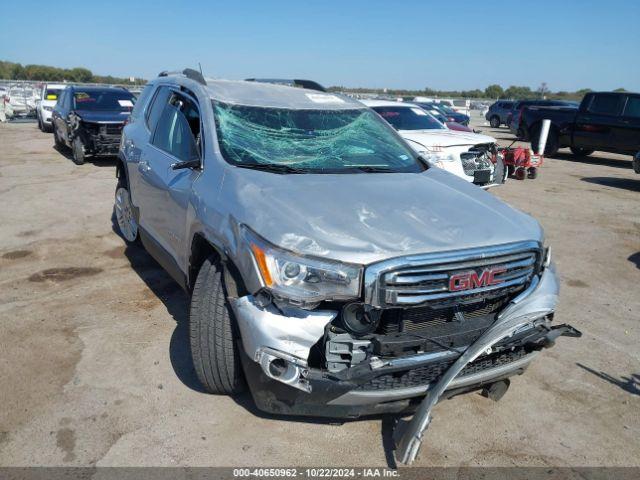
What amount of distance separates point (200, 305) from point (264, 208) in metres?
0.69

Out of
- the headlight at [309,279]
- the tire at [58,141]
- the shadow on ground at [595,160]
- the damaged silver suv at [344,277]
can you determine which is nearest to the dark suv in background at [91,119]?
the tire at [58,141]

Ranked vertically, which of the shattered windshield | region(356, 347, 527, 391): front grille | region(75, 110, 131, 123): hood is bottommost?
region(75, 110, 131, 123): hood

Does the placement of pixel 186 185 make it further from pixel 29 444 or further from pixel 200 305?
pixel 29 444

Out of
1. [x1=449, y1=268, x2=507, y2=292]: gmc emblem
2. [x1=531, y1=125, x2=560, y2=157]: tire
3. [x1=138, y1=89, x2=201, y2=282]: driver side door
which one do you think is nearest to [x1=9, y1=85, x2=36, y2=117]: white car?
[x1=531, y1=125, x2=560, y2=157]: tire

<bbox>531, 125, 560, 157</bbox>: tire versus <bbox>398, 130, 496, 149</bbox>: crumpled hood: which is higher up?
<bbox>398, 130, 496, 149</bbox>: crumpled hood

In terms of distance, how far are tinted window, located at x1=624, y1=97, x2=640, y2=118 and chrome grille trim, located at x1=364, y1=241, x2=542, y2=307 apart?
1312 centimetres

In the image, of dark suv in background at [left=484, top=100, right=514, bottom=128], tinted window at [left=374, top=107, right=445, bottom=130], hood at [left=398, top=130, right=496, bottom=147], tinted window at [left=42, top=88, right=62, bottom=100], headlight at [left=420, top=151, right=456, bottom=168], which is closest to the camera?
headlight at [left=420, top=151, right=456, bottom=168]

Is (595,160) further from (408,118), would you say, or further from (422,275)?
(422,275)

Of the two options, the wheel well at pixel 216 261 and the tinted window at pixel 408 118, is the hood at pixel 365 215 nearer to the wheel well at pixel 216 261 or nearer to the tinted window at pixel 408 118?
the wheel well at pixel 216 261

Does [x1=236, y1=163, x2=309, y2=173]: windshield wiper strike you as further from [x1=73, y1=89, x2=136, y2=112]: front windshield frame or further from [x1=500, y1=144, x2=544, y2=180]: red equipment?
[x1=73, y1=89, x2=136, y2=112]: front windshield frame

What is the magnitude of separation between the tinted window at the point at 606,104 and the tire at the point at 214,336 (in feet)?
46.0

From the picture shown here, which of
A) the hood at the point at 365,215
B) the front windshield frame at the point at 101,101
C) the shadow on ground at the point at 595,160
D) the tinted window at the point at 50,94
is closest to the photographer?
the hood at the point at 365,215

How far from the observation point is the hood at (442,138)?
8.97 m

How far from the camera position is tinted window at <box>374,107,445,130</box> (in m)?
10.3
